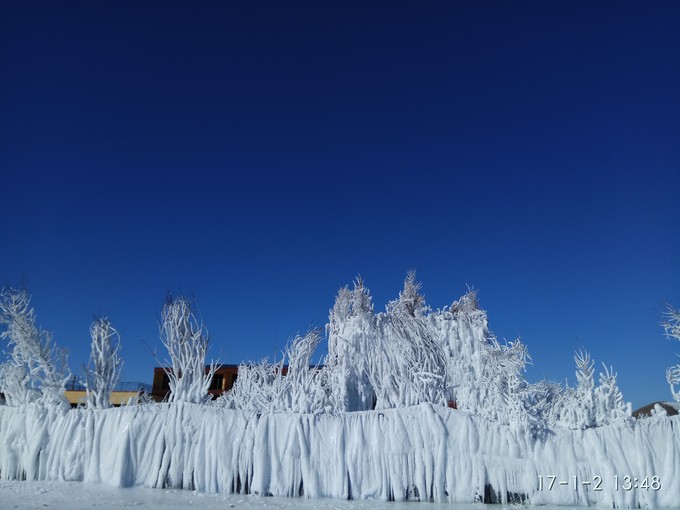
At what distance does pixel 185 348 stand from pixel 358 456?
5916 mm

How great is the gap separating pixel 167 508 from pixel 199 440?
2.60 metres

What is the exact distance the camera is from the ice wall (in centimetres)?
1228

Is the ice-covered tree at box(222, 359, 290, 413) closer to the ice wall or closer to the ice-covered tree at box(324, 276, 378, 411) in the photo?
the ice wall

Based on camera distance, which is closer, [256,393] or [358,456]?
[358,456]

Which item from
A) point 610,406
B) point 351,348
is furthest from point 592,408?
point 351,348

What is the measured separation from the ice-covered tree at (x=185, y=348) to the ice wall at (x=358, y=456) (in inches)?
32.2

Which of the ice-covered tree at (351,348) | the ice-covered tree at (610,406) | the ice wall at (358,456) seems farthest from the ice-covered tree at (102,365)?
the ice-covered tree at (610,406)

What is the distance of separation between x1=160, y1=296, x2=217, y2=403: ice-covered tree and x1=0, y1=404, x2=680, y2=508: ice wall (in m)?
0.82

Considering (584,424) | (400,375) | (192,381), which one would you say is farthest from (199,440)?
(584,424)

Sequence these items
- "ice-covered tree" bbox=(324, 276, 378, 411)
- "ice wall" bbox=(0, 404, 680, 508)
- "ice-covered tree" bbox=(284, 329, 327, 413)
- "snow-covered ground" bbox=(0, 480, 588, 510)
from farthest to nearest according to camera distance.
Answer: "ice-covered tree" bbox=(324, 276, 378, 411)
"ice-covered tree" bbox=(284, 329, 327, 413)
"ice wall" bbox=(0, 404, 680, 508)
"snow-covered ground" bbox=(0, 480, 588, 510)

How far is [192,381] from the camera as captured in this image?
47.8 ft

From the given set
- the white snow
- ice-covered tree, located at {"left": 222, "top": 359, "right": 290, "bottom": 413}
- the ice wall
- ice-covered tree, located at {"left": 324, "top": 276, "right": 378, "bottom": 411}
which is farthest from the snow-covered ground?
ice-covered tree, located at {"left": 324, "top": 276, "right": 378, "bottom": 411}

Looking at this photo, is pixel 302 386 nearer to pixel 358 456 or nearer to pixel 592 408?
pixel 358 456

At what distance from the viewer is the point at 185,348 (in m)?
15.0
